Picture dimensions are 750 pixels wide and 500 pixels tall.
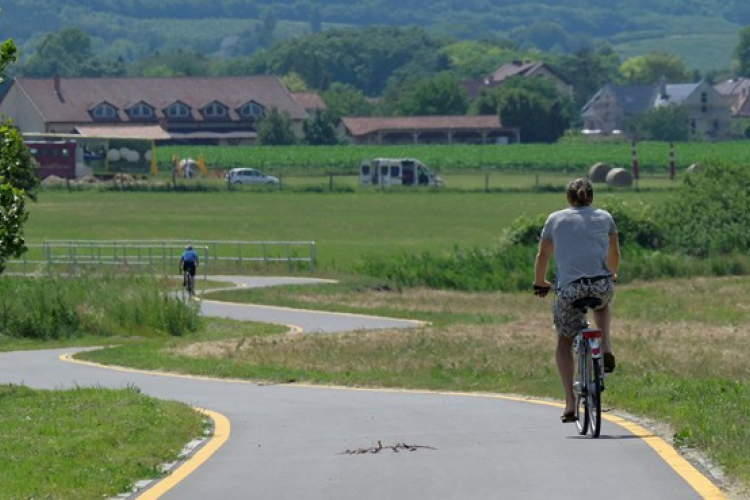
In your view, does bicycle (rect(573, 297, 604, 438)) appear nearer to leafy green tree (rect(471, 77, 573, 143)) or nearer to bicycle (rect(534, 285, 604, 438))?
bicycle (rect(534, 285, 604, 438))

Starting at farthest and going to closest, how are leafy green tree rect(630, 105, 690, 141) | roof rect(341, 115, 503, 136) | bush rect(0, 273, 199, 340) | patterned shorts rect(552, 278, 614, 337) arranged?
leafy green tree rect(630, 105, 690, 141), roof rect(341, 115, 503, 136), bush rect(0, 273, 199, 340), patterned shorts rect(552, 278, 614, 337)

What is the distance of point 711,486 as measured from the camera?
1177 centimetres

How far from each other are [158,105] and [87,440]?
526 feet

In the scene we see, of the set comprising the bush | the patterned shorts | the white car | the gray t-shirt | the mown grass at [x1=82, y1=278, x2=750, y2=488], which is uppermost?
the gray t-shirt

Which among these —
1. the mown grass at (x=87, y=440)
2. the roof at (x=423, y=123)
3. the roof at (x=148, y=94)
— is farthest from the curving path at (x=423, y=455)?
the roof at (x=423, y=123)

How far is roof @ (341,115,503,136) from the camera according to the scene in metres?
181

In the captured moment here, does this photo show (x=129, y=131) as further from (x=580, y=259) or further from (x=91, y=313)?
(x=580, y=259)

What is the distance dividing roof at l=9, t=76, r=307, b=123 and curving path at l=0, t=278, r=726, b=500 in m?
145

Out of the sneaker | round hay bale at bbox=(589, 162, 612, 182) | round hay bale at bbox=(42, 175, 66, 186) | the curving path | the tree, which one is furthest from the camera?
round hay bale at bbox=(589, 162, 612, 182)

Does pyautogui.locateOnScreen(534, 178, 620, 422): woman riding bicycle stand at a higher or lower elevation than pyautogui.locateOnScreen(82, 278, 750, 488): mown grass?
higher

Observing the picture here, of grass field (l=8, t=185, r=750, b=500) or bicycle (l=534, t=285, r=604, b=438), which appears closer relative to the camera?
bicycle (l=534, t=285, r=604, b=438)

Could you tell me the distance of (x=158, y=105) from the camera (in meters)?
173

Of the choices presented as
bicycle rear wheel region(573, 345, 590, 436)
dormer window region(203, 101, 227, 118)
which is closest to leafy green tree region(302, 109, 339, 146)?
dormer window region(203, 101, 227, 118)

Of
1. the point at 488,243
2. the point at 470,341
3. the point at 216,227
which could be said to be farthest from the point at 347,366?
the point at 216,227
